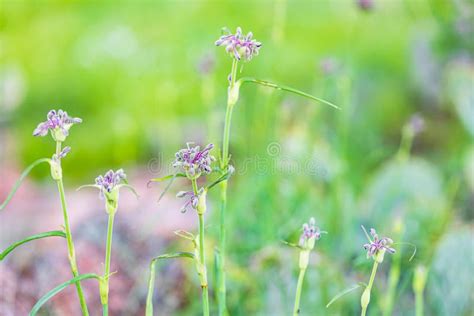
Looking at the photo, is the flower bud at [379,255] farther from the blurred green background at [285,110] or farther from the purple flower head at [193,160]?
the blurred green background at [285,110]

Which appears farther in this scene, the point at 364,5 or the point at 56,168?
the point at 364,5

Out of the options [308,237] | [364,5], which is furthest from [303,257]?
[364,5]

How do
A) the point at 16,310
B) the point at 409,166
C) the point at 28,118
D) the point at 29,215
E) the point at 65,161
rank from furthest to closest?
the point at 28,118 → the point at 65,161 → the point at 29,215 → the point at 409,166 → the point at 16,310

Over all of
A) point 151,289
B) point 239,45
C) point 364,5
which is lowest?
point 151,289

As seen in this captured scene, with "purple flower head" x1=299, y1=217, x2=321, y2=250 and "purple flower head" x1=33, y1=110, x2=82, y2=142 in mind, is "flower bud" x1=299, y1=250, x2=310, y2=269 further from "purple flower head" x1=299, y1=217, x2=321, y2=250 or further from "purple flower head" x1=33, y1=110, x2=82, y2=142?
"purple flower head" x1=33, y1=110, x2=82, y2=142

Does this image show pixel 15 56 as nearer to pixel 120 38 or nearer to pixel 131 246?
pixel 120 38

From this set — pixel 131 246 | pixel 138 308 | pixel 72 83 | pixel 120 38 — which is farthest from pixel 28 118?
pixel 138 308

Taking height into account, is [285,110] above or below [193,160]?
above

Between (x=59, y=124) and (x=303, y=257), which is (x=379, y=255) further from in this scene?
(x=59, y=124)

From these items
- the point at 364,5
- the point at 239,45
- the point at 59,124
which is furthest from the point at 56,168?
the point at 364,5
